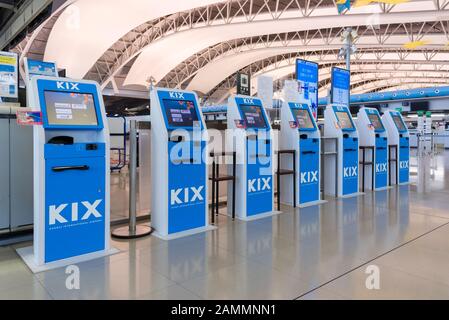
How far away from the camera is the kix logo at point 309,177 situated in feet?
15.7

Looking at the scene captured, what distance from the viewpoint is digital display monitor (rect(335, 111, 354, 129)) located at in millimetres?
5532

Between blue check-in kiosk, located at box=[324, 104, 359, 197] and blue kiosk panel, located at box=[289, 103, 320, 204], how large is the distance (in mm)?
621

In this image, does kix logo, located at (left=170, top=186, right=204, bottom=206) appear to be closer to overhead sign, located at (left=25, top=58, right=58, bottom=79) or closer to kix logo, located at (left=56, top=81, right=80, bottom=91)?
kix logo, located at (left=56, top=81, right=80, bottom=91)

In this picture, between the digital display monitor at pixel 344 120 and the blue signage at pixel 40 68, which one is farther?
the digital display monitor at pixel 344 120

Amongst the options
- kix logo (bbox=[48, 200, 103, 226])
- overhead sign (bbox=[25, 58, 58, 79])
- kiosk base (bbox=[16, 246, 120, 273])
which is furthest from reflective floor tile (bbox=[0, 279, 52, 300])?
overhead sign (bbox=[25, 58, 58, 79])

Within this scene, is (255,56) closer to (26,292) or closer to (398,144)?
(398,144)

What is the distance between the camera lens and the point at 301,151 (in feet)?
15.5

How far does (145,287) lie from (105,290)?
0.24 metres

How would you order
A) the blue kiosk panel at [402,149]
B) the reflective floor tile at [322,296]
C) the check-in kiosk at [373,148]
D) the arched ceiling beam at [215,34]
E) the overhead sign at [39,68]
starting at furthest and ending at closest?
1. the arched ceiling beam at [215,34]
2. the blue kiosk panel at [402,149]
3. the check-in kiosk at [373,148]
4. the overhead sign at [39,68]
5. the reflective floor tile at [322,296]

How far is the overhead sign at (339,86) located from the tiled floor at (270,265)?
343 centimetres

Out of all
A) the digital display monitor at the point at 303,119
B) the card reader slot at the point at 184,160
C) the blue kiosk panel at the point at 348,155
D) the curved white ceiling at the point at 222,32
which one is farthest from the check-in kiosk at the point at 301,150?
the curved white ceiling at the point at 222,32

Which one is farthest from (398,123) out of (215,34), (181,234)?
(215,34)

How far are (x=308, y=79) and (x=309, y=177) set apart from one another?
2383mm

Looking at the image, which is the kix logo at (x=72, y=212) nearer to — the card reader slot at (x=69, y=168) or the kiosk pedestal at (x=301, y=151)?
the card reader slot at (x=69, y=168)
